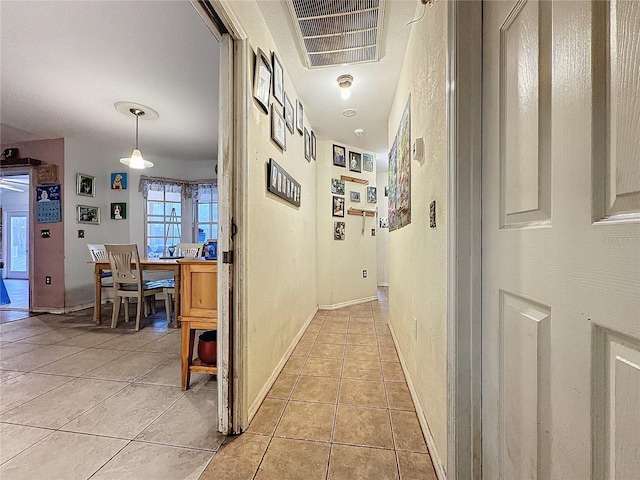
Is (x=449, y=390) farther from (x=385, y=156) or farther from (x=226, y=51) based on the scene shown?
(x=385, y=156)

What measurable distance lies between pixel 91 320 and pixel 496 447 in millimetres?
4451

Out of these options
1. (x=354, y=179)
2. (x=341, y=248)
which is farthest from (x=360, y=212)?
(x=341, y=248)

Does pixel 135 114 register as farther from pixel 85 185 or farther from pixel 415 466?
pixel 415 466

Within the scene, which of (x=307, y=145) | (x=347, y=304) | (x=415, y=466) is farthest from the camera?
(x=347, y=304)

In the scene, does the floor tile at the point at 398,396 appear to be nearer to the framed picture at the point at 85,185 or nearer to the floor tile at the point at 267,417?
the floor tile at the point at 267,417

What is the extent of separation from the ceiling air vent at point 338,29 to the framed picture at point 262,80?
0.36m

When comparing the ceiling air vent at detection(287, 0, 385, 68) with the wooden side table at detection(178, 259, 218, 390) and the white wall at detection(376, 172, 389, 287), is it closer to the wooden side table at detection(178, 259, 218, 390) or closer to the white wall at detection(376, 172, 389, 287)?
the wooden side table at detection(178, 259, 218, 390)

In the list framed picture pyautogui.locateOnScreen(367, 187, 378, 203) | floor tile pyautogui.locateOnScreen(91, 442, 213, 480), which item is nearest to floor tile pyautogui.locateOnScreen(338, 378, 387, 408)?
floor tile pyautogui.locateOnScreen(91, 442, 213, 480)

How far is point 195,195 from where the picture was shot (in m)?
5.50

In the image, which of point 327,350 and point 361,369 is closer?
point 361,369

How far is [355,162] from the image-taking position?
432cm

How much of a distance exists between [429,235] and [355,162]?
3.20 metres

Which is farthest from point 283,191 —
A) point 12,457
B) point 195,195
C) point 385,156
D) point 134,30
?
point 195,195

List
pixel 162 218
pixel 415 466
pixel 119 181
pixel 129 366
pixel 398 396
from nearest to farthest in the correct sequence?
pixel 415 466 < pixel 398 396 < pixel 129 366 < pixel 119 181 < pixel 162 218
